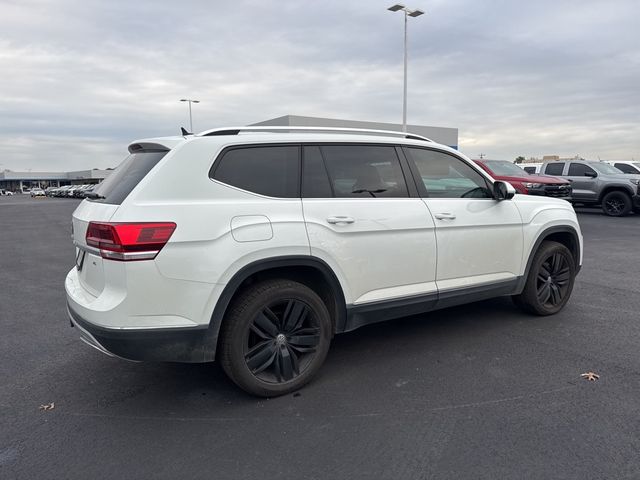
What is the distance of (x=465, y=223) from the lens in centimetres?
421

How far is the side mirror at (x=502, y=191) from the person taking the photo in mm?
4441

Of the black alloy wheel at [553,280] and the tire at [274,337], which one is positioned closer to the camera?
the tire at [274,337]

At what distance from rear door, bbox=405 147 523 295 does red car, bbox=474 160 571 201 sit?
933cm

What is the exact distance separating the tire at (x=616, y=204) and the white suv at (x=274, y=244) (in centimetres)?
1390

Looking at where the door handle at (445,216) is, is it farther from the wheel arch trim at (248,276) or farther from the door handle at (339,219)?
the wheel arch trim at (248,276)

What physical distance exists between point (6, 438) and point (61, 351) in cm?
149

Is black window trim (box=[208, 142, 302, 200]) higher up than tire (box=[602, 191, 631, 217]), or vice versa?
black window trim (box=[208, 142, 302, 200])

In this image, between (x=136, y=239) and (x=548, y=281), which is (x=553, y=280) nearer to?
(x=548, y=281)

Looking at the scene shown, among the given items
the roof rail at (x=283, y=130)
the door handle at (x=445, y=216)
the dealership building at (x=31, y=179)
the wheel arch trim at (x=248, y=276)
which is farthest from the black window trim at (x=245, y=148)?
the dealership building at (x=31, y=179)

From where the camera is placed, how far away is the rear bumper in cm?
290

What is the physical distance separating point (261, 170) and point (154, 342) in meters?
1.35

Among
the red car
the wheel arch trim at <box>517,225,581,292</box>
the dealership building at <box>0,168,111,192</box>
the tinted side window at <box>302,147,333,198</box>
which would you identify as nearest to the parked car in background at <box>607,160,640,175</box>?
the red car

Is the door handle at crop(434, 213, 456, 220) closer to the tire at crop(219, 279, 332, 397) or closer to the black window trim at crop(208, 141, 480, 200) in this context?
the black window trim at crop(208, 141, 480, 200)

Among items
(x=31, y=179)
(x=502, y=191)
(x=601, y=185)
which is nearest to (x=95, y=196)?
(x=502, y=191)
